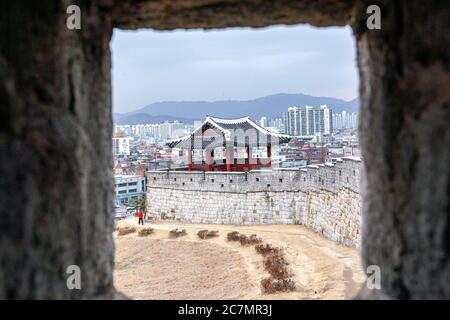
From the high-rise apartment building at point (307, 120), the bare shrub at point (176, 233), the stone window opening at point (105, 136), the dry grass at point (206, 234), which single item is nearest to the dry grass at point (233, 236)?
the dry grass at point (206, 234)

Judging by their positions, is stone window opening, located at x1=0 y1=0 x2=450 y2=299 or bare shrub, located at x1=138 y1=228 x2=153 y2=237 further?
bare shrub, located at x1=138 y1=228 x2=153 y2=237

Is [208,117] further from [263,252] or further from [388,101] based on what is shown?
[388,101]

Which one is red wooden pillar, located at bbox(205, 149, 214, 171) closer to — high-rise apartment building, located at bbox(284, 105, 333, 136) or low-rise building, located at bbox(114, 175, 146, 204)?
low-rise building, located at bbox(114, 175, 146, 204)

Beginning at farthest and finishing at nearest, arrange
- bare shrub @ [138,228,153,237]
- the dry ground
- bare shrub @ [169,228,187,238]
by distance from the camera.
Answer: bare shrub @ [138,228,153,237] → bare shrub @ [169,228,187,238] → the dry ground

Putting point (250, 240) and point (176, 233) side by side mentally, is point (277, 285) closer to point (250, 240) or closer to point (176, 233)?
point (250, 240)

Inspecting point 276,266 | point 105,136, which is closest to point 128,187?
point 276,266

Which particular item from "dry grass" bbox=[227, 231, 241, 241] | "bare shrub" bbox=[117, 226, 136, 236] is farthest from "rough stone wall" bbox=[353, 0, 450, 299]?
"bare shrub" bbox=[117, 226, 136, 236]

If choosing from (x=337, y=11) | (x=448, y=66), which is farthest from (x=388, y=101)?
(x=337, y=11)
